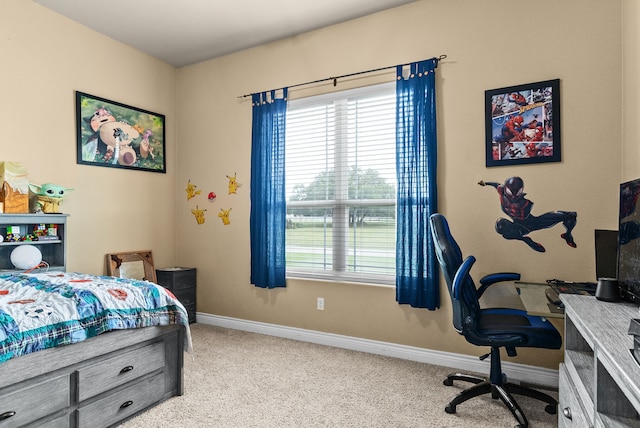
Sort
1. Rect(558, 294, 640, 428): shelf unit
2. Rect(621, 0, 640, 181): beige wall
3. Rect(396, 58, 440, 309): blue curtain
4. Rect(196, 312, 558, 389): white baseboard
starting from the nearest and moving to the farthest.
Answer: Rect(558, 294, 640, 428): shelf unit → Rect(621, 0, 640, 181): beige wall → Rect(196, 312, 558, 389): white baseboard → Rect(396, 58, 440, 309): blue curtain

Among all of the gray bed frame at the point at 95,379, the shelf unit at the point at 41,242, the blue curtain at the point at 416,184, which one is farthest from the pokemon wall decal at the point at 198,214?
the blue curtain at the point at 416,184

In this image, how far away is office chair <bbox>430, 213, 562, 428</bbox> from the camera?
2.12m

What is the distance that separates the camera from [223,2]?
3.21 m

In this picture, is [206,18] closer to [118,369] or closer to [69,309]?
[69,309]

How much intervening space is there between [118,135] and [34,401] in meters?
2.74

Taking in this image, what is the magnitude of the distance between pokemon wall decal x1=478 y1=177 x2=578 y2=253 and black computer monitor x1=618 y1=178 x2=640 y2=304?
0.78m

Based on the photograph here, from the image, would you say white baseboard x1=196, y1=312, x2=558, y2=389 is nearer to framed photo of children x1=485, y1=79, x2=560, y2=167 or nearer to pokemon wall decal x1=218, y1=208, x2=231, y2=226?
pokemon wall decal x1=218, y1=208, x2=231, y2=226

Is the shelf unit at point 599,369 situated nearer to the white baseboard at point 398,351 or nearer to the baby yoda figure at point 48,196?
the white baseboard at point 398,351

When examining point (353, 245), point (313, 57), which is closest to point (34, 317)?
point (353, 245)

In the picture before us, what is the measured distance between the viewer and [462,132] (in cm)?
298

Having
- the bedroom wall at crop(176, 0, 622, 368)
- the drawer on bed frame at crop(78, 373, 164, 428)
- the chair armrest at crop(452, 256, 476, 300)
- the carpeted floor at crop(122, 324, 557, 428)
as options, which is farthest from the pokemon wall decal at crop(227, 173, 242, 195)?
the chair armrest at crop(452, 256, 476, 300)

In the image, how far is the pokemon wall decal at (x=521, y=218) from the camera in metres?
2.65

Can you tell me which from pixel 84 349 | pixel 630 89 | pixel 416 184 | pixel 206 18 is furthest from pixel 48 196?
pixel 630 89

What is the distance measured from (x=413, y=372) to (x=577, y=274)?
1334mm
